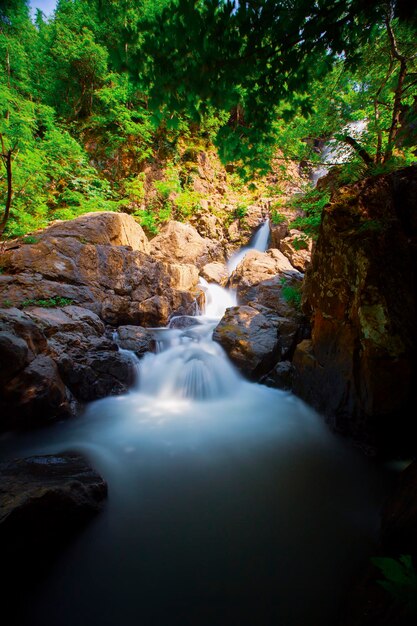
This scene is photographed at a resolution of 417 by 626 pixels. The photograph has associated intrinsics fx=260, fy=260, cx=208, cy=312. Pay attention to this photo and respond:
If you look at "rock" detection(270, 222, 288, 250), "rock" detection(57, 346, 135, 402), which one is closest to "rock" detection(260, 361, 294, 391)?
"rock" detection(57, 346, 135, 402)

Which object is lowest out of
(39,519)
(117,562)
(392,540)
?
(117,562)

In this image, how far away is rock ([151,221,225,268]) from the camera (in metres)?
13.3

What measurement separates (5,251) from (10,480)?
691 cm

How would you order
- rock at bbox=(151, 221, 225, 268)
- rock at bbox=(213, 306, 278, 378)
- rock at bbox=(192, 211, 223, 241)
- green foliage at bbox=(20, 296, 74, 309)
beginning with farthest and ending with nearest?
rock at bbox=(192, 211, 223, 241), rock at bbox=(151, 221, 225, 268), rock at bbox=(213, 306, 278, 378), green foliage at bbox=(20, 296, 74, 309)

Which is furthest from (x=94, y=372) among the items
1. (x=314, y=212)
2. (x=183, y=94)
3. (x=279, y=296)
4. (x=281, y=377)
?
(x=314, y=212)

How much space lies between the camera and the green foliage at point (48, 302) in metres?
6.30

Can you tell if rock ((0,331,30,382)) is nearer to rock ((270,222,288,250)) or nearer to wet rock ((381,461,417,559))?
wet rock ((381,461,417,559))

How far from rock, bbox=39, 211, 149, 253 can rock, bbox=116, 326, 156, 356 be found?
10.9 ft

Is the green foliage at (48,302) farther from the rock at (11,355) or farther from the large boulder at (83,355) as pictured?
the rock at (11,355)

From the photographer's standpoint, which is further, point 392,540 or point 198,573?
point 198,573

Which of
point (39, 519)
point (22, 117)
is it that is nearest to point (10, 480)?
point (39, 519)

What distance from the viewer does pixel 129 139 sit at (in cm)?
1485

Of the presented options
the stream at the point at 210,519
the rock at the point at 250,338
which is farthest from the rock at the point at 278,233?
the stream at the point at 210,519

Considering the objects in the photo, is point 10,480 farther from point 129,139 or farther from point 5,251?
point 129,139
